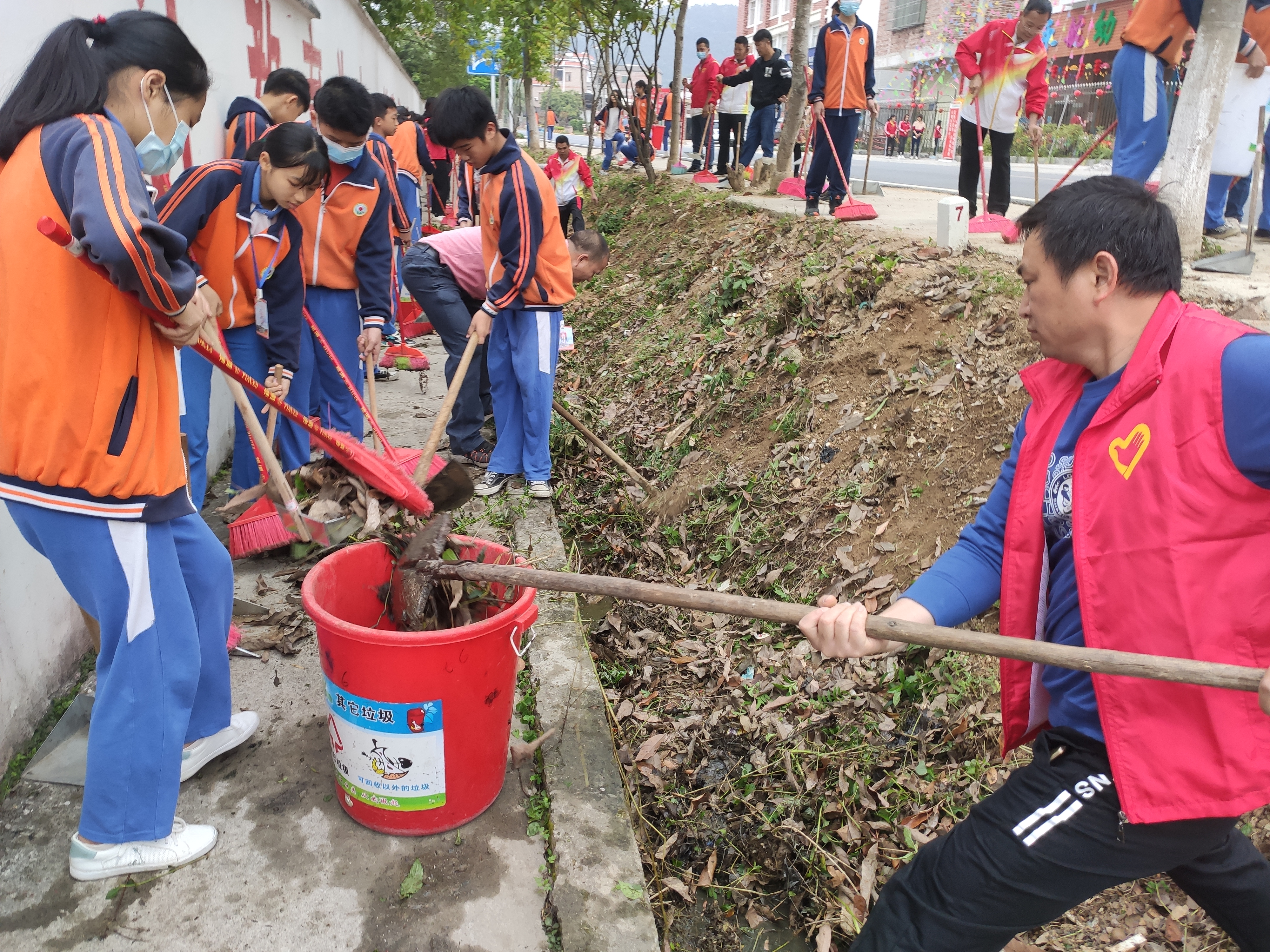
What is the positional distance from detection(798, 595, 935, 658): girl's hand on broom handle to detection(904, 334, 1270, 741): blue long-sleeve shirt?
0.16 ft

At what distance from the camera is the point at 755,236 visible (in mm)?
7844

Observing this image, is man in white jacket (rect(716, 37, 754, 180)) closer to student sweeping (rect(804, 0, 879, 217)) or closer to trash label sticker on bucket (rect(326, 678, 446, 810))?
student sweeping (rect(804, 0, 879, 217))

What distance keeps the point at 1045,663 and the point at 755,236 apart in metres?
6.60

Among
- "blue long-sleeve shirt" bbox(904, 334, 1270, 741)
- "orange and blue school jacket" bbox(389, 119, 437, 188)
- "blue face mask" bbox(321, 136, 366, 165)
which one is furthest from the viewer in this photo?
"orange and blue school jacket" bbox(389, 119, 437, 188)

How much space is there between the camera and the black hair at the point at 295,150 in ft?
11.6

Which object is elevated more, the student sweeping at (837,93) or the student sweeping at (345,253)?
the student sweeping at (837,93)

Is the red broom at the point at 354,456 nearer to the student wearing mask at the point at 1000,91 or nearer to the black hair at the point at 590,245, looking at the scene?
the black hair at the point at 590,245

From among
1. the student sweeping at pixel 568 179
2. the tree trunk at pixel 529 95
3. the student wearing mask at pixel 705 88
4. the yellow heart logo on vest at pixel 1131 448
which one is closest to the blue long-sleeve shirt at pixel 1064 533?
the yellow heart logo on vest at pixel 1131 448

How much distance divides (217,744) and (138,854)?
471 millimetres

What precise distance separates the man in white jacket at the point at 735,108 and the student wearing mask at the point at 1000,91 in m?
5.44

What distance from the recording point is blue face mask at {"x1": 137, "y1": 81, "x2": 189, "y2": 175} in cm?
220

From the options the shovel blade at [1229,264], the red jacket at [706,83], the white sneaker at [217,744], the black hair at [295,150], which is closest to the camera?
the white sneaker at [217,744]

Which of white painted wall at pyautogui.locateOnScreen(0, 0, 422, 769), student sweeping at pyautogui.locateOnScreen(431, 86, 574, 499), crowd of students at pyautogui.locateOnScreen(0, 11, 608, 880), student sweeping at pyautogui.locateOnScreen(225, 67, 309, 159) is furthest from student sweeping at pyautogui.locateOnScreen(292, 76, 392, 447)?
crowd of students at pyautogui.locateOnScreen(0, 11, 608, 880)

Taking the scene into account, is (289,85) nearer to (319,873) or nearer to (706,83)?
(319,873)
